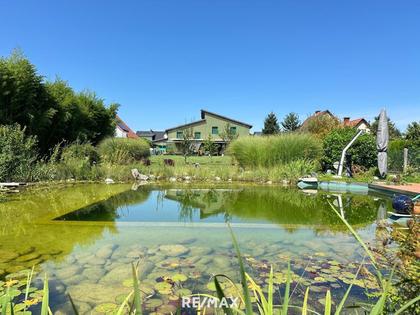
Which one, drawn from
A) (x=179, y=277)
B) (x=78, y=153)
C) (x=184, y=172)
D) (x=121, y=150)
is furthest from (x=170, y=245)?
(x=121, y=150)

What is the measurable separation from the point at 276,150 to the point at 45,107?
887cm

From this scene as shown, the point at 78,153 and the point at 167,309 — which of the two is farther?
the point at 78,153

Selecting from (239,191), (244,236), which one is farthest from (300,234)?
(239,191)

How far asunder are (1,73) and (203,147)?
2658cm

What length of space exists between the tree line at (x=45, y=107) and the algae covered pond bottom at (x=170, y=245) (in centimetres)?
493

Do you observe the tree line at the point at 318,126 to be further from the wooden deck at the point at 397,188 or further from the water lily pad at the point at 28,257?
Answer: the water lily pad at the point at 28,257

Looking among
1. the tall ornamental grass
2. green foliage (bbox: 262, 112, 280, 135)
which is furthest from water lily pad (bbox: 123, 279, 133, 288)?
green foliage (bbox: 262, 112, 280, 135)

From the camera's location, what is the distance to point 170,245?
166 inches

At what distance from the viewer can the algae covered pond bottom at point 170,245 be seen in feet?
9.28

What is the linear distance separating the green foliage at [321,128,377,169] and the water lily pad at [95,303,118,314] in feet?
42.2

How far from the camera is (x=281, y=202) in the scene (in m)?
7.86

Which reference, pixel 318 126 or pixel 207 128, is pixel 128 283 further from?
pixel 207 128

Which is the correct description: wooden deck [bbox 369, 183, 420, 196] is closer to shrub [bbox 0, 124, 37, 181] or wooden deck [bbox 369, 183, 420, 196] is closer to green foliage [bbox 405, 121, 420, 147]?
shrub [bbox 0, 124, 37, 181]

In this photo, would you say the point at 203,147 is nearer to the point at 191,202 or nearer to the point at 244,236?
the point at 191,202
